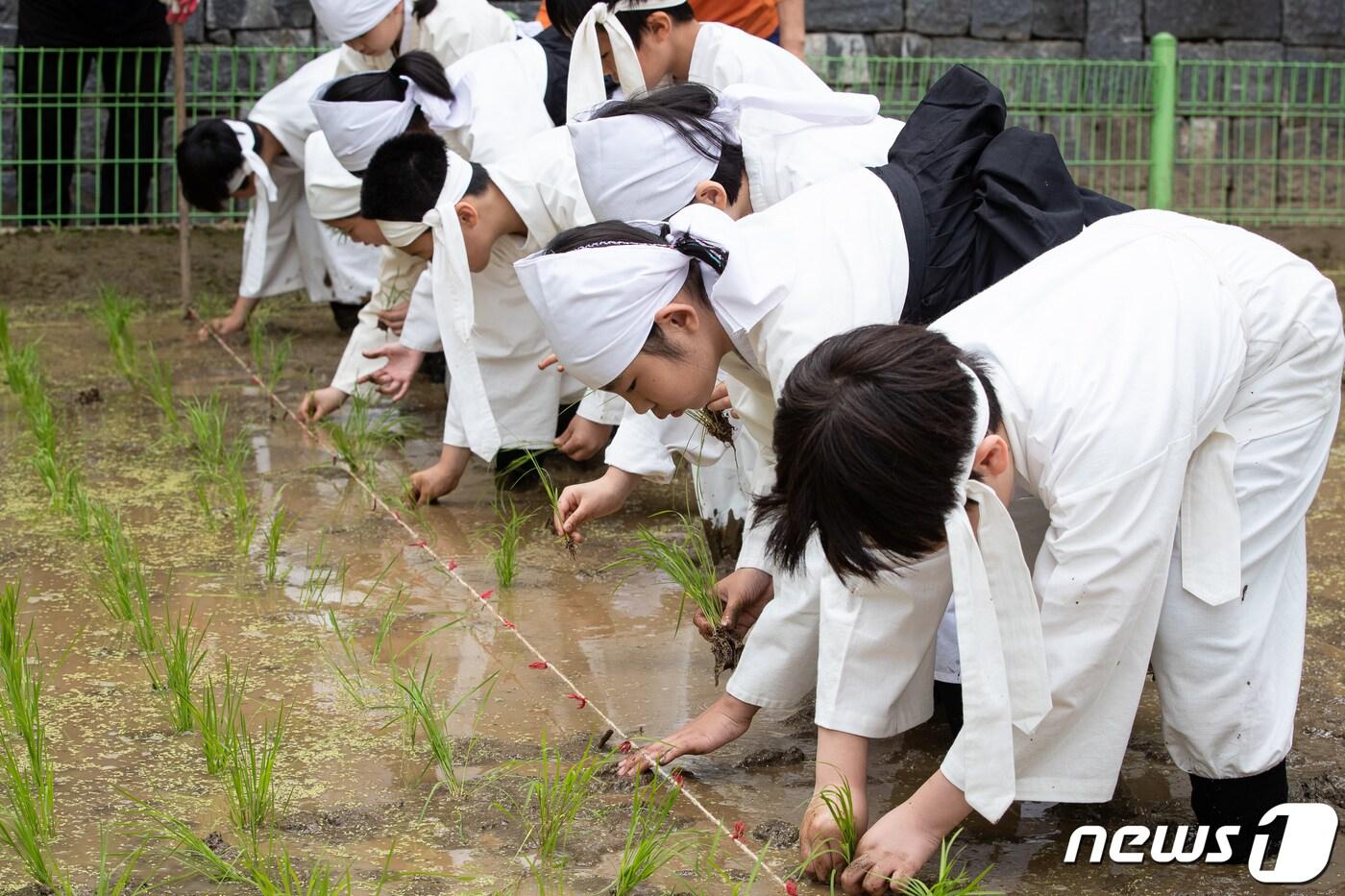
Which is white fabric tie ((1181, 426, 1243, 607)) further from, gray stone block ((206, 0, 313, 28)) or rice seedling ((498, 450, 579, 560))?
gray stone block ((206, 0, 313, 28))

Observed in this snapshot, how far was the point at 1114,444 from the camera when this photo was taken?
77.7 inches

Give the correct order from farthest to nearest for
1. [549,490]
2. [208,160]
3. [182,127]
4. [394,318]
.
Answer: [182,127], [208,160], [394,318], [549,490]

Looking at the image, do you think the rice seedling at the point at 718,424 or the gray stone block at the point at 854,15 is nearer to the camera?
the rice seedling at the point at 718,424

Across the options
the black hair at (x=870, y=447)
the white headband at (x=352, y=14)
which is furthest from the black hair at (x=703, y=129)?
the white headband at (x=352, y=14)

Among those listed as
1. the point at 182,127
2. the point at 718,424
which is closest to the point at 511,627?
the point at 718,424

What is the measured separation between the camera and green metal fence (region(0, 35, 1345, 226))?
7277 millimetres

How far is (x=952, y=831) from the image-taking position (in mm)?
2260

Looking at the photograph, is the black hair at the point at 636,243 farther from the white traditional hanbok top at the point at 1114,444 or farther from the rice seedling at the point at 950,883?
the rice seedling at the point at 950,883

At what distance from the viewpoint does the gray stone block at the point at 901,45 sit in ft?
29.9

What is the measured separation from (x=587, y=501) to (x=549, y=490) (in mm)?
376

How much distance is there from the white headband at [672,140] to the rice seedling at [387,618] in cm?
86

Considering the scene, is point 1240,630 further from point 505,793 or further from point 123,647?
point 123,647

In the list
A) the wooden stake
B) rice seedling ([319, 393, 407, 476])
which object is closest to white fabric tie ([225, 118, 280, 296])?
the wooden stake

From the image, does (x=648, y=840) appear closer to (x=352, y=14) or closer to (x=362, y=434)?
(x=362, y=434)
